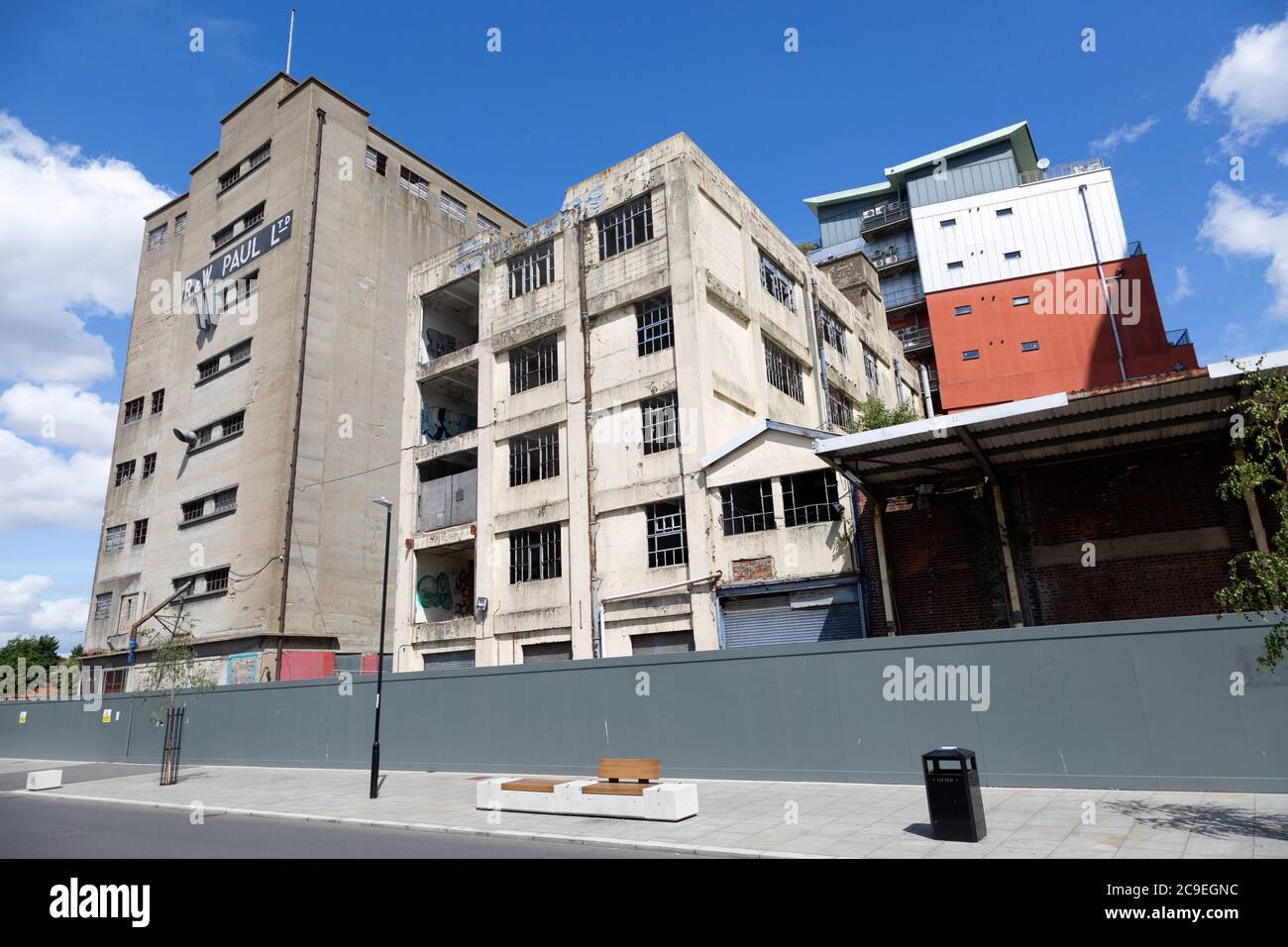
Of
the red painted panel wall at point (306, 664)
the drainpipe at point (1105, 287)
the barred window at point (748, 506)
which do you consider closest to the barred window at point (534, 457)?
the barred window at point (748, 506)

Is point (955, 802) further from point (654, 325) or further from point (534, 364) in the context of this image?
point (534, 364)

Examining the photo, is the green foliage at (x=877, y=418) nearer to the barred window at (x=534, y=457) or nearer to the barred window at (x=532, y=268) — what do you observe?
the barred window at (x=534, y=457)

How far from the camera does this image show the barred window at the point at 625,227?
2673 cm

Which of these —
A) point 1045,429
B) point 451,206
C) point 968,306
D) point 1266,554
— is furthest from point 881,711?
point 451,206

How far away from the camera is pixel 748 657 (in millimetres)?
16734

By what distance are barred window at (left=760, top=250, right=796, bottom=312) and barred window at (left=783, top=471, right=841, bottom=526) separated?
421 inches

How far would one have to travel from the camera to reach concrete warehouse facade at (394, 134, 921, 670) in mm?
21906

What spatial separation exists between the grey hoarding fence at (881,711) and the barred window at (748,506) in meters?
5.89

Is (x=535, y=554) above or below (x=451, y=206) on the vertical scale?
below

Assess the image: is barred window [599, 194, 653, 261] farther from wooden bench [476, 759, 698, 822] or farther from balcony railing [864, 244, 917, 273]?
balcony railing [864, 244, 917, 273]

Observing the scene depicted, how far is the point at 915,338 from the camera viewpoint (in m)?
58.1

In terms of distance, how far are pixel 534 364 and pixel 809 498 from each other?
12569 millimetres

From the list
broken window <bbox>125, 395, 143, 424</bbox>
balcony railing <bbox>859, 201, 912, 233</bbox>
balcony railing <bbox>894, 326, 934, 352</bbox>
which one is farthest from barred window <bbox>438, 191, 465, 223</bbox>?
balcony railing <bbox>859, 201, 912, 233</bbox>
